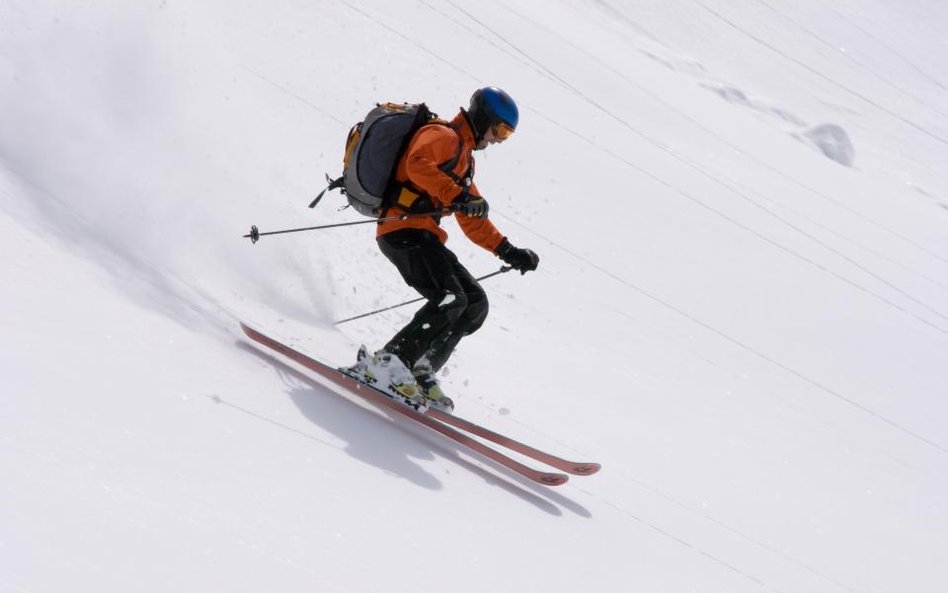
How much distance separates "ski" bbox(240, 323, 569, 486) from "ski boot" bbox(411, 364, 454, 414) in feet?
0.38

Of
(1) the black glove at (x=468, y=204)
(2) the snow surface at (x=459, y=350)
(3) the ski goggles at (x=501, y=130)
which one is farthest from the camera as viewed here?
A: (3) the ski goggles at (x=501, y=130)

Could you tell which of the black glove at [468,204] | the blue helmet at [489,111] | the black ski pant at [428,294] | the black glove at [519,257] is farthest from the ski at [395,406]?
the blue helmet at [489,111]

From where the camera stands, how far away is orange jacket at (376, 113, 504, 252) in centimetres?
508

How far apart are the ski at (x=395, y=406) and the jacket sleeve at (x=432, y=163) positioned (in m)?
1.06

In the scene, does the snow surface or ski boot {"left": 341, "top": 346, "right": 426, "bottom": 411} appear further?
ski boot {"left": 341, "top": 346, "right": 426, "bottom": 411}

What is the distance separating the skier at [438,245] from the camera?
5.17m

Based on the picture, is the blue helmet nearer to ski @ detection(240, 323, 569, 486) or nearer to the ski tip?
ski @ detection(240, 323, 569, 486)

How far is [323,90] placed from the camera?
10.8m

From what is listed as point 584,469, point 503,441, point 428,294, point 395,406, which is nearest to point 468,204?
point 428,294

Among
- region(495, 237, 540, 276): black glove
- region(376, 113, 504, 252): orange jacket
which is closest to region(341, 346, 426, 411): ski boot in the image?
region(376, 113, 504, 252): orange jacket

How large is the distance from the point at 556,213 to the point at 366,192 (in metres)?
5.30

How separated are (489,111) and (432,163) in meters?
0.43

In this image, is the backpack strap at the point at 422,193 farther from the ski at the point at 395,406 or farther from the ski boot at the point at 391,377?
the ski at the point at 395,406

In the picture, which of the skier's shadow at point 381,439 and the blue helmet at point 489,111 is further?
the blue helmet at point 489,111
